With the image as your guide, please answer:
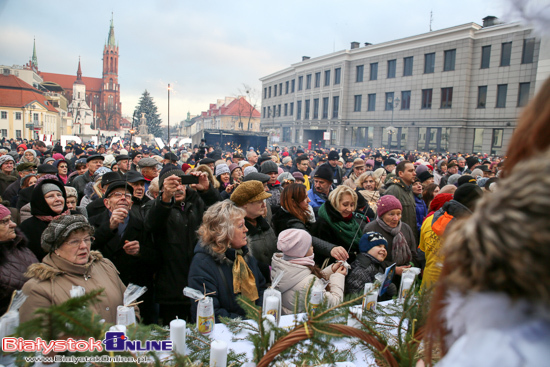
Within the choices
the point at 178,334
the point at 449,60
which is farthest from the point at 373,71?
the point at 178,334

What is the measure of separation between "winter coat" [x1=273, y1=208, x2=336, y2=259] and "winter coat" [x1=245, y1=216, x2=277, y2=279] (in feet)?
1.26

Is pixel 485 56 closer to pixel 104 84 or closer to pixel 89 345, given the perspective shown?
pixel 89 345

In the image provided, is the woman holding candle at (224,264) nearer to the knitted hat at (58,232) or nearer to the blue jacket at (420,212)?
the knitted hat at (58,232)

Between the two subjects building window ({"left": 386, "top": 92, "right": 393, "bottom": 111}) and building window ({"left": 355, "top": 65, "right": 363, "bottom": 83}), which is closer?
building window ({"left": 386, "top": 92, "right": 393, "bottom": 111})

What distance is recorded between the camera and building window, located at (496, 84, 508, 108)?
101ft

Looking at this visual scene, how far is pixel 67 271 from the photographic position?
269 centimetres

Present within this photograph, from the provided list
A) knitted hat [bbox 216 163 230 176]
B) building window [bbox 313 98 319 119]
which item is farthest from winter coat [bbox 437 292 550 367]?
building window [bbox 313 98 319 119]

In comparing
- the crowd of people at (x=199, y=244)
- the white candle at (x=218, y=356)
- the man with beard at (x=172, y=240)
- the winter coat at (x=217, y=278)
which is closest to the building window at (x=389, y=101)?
the crowd of people at (x=199, y=244)

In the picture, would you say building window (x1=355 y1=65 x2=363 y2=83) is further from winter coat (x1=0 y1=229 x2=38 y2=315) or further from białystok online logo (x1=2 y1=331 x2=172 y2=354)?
białystok online logo (x1=2 y1=331 x2=172 y2=354)

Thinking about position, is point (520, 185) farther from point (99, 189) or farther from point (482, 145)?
point (482, 145)

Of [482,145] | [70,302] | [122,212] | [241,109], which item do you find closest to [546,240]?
[70,302]

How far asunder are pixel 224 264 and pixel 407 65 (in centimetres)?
3972

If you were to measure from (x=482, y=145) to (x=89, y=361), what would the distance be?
3690 cm

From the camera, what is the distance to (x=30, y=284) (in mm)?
2482
